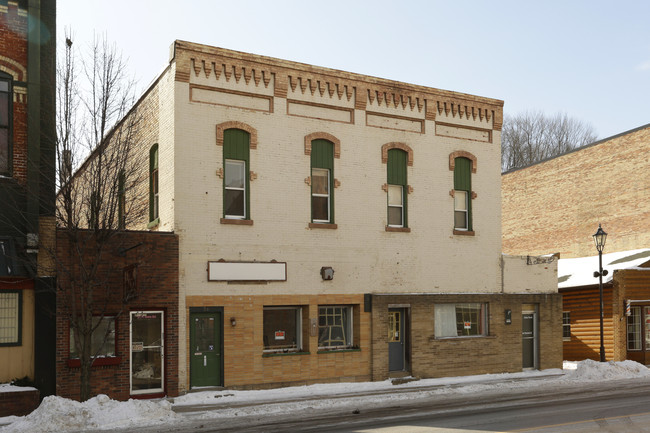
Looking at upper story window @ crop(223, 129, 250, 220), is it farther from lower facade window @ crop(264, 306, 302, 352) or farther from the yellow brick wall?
lower facade window @ crop(264, 306, 302, 352)

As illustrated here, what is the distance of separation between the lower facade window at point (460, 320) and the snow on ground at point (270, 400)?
1.53 m

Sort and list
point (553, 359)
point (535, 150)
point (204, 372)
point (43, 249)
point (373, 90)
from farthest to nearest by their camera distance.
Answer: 1. point (535, 150)
2. point (553, 359)
3. point (373, 90)
4. point (204, 372)
5. point (43, 249)

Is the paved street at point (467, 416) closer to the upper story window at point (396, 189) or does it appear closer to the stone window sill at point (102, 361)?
the stone window sill at point (102, 361)

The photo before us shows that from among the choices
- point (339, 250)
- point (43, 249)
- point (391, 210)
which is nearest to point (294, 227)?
point (339, 250)

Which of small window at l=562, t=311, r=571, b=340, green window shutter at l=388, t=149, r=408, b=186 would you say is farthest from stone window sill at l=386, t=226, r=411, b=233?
small window at l=562, t=311, r=571, b=340

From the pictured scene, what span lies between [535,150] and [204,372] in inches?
1724

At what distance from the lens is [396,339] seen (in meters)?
21.2

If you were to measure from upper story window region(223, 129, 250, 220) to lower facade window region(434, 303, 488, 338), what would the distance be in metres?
7.50

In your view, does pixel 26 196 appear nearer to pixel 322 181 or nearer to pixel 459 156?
pixel 322 181

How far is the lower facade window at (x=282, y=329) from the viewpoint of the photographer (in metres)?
19.1

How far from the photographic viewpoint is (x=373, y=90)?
21203mm

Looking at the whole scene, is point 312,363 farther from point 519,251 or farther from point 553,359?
point 519,251

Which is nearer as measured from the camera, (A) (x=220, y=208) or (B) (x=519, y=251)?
(A) (x=220, y=208)

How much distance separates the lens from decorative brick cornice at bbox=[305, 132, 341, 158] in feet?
65.3
